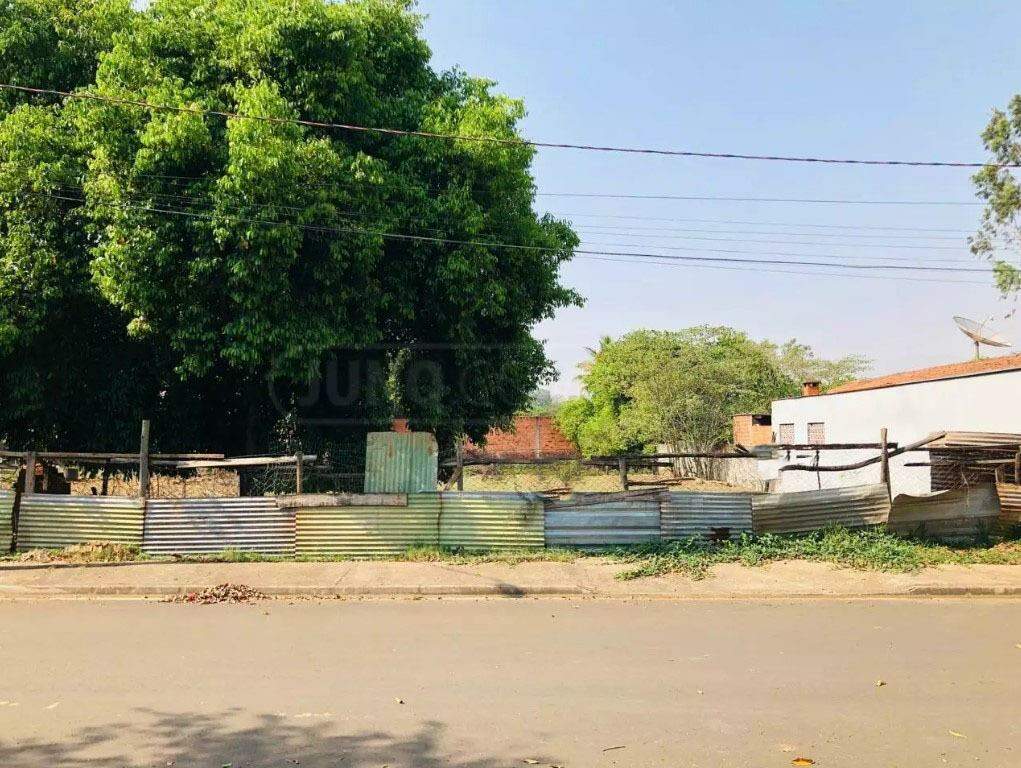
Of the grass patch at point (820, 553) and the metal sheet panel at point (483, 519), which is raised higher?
the metal sheet panel at point (483, 519)

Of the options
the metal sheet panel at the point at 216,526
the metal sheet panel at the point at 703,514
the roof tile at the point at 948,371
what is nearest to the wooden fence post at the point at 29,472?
the metal sheet panel at the point at 216,526

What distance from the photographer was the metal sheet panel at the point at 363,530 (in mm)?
11031

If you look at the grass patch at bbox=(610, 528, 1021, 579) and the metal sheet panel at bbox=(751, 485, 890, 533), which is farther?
the metal sheet panel at bbox=(751, 485, 890, 533)

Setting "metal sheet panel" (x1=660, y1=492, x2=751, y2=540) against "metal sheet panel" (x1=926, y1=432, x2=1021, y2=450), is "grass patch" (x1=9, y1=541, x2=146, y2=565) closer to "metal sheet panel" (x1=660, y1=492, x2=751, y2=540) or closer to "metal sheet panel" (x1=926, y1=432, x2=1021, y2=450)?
"metal sheet panel" (x1=660, y1=492, x2=751, y2=540)

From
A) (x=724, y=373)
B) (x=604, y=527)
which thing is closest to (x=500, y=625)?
(x=604, y=527)

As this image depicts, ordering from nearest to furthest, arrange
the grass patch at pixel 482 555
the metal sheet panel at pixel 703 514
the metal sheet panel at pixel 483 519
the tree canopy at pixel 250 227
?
the grass patch at pixel 482 555 < the metal sheet panel at pixel 483 519 < the metal sheet panel at pixel 703 514 < the tree canopy at pixel 250 227

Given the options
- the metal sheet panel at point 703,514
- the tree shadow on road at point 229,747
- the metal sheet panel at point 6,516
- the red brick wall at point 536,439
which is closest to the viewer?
the tree shadow on road at point 229,747

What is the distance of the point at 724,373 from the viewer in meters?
33.8

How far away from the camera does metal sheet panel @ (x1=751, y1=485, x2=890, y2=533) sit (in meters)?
11.5

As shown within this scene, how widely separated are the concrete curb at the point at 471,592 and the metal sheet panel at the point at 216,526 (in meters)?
1.77

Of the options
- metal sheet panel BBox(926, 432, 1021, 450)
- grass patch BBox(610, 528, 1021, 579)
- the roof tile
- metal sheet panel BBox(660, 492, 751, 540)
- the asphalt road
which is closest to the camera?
the asphalt road

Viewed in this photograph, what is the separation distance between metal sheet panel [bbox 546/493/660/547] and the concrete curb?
2017 millimetres

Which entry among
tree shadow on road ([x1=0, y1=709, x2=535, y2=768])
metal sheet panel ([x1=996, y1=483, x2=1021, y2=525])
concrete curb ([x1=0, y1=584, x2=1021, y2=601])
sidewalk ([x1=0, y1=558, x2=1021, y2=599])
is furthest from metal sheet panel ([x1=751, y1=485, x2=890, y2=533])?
tree shadow on road ([x1=0, y1=709, x2=535, y2=768])

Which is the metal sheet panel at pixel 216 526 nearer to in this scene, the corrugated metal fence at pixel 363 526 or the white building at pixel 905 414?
the corrugated metal fence at pixel 363 526
